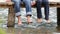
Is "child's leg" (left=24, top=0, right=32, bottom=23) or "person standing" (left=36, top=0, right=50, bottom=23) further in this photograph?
"person standing" (left=36, top=0, right=50, bottom=23)

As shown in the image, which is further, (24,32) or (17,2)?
(17,2)

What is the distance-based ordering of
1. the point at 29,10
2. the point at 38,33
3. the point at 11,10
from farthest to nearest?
1. the point at 11,10
2. the point at 29,10
3. the point at 38,33

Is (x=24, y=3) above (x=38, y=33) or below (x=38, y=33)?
above

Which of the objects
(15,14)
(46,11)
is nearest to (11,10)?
(15,14)

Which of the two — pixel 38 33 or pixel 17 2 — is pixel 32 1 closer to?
pixel 17 2

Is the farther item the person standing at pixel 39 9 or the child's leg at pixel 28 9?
the person standing at pixel 39 9

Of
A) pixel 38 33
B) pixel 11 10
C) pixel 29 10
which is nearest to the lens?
pixel 38 33

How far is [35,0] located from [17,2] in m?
0.41

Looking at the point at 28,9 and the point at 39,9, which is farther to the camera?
the point at 39,9

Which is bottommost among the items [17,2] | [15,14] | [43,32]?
[43,32]

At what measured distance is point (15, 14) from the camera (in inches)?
162

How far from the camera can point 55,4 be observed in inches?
168

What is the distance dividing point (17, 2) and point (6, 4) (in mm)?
258

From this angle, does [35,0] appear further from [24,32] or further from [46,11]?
[24,32]
